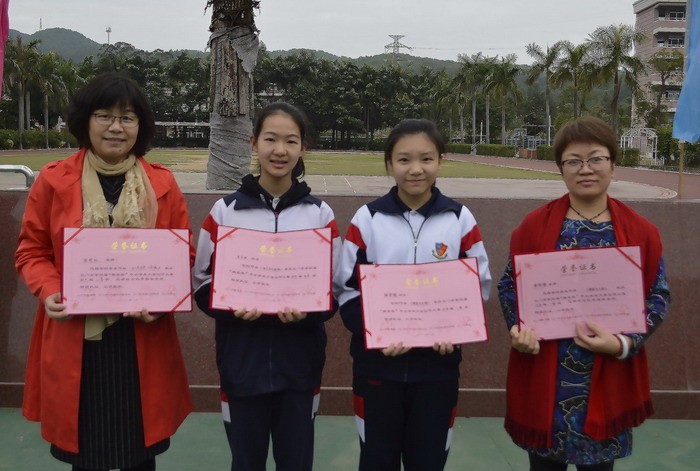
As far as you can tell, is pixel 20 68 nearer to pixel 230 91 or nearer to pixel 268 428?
pixel 230 91

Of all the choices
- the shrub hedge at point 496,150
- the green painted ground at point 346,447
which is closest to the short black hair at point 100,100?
the green painted ground at point 346,447

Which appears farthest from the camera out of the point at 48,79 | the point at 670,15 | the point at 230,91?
the point at 670,15

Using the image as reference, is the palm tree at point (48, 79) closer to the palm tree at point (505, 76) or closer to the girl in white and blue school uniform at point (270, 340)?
the palm tree at point (505, 76)

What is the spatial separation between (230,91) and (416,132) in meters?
4.59

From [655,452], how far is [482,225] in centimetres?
138

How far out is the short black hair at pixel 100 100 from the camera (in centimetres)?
202

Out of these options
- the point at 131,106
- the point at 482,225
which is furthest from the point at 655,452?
the point at 131,106

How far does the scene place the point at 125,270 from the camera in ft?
6.50

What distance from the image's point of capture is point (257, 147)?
2.16m

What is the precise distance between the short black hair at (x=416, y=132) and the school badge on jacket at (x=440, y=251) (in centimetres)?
30

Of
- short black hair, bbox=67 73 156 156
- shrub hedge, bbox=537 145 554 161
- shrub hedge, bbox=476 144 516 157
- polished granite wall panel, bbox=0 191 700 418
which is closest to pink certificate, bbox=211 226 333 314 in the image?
short black hair, bbox=67 73 156 156

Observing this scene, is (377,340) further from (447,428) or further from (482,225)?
(482,225)

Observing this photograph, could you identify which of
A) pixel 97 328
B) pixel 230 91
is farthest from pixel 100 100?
pixel 230 91

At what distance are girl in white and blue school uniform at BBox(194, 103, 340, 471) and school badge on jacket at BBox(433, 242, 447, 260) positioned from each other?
0.34 metres
